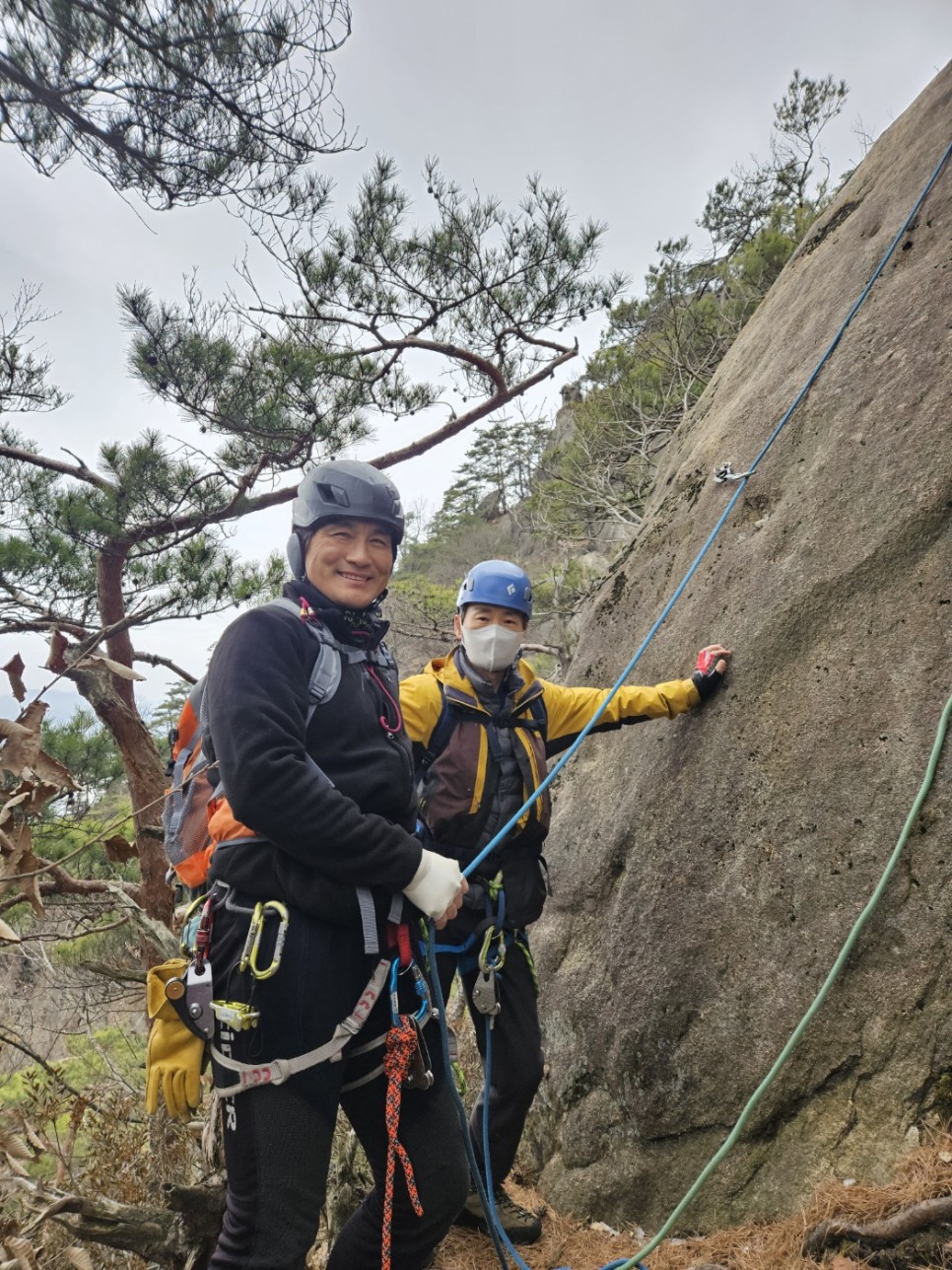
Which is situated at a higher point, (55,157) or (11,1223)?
(55,157)

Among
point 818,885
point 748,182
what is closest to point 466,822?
point 818,885

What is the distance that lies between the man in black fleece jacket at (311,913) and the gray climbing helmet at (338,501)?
23cm

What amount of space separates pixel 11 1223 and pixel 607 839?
2.75m

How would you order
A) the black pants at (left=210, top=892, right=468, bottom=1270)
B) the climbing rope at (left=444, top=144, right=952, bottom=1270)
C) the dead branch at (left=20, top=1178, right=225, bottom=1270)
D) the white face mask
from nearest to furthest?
the black pants at (left=210, top=892, right=468, bottom=1270), the dead branch at (left=20, top=1178, right=225, bottom=1270), the climbing rope at (left=444, top=144, right=952, bottom=1270), the white face mask

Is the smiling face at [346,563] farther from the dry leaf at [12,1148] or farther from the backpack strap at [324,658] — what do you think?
the dry leaf at [12,1148]

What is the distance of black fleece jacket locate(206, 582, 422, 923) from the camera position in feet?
6.90

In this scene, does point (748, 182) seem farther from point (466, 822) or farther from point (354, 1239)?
point (354, 1239)

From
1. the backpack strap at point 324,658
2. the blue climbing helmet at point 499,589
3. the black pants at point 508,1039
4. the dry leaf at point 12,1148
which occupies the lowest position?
the black pants at point 508,1039

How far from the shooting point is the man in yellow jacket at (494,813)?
3.23 m

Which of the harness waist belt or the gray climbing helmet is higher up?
the gray climbing helmet

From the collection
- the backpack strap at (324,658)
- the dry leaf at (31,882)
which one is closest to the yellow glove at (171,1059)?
the dry leaf at (31,882)

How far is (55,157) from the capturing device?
197 inches

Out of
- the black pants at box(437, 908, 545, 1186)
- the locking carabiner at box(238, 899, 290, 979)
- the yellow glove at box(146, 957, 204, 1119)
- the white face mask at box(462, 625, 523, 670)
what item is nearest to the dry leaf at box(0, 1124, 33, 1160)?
the yellow glove at box(146, 957, 204, 1119)

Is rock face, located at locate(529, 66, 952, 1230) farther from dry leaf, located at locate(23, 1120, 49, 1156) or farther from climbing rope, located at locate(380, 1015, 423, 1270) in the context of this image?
A: dry leaf, located at locate(23, 1120, 49, 1156)
